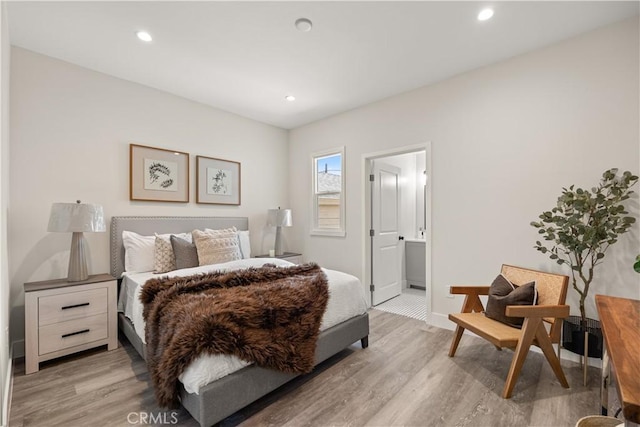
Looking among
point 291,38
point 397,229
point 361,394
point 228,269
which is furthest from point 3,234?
point 397,229

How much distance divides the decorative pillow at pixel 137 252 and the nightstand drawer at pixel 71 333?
20.2 inches

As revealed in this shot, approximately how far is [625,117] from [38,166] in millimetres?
4995

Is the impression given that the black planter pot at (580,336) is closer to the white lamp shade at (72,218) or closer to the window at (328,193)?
the window at (328,193)

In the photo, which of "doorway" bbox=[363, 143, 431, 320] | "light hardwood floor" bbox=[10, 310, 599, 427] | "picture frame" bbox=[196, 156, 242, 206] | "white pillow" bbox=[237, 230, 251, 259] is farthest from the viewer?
"doorway" bbox=[363, 143, 431, 320]

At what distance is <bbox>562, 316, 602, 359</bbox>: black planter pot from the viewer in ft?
7.10

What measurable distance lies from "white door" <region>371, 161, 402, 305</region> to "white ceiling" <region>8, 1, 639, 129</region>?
1338 mm

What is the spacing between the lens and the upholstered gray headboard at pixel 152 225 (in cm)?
298

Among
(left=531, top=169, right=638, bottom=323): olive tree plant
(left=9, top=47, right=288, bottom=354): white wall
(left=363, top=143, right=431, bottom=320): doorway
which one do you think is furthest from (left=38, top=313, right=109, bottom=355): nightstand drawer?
(left=531, top=169, right=638, bottom=323): olive tree plant

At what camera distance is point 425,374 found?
2266mm

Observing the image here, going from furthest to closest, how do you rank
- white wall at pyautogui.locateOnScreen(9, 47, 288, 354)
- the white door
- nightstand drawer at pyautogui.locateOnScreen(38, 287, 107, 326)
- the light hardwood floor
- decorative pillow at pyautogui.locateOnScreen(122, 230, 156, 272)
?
1. the white door
2. decorative pillow at pyautogui.locateOnScreen(122, 230, 156, 272)
3. white wall at pyautogui.locateOnScreen(9, 47, 288, 354)
4. nightstand drawer at pyautogui.locateOnScreen(38, 287, 107, 326)
5. the light hardwood floor

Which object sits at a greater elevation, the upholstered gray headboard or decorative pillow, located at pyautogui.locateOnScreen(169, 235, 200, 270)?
the upholstered gray headboard

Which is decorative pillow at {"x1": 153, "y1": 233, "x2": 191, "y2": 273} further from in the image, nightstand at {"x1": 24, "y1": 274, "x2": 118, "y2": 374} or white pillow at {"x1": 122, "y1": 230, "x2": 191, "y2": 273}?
nightstand at {"x1": 24, "y1": 274, "x2": 118, "y2": 374}

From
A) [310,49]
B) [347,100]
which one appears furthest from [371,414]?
[347,100]

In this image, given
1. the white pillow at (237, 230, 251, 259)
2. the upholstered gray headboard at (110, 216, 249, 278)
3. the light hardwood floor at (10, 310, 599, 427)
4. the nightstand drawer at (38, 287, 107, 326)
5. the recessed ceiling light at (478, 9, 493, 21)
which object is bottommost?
the light hardwood floor at (10, 310, 599, 427)
